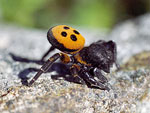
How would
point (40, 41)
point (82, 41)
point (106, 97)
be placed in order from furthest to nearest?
point (40, 41) → point (82, 41) → point (106, 97)

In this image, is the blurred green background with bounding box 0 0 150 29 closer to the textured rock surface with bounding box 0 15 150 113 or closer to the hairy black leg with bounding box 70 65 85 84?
the textured rock surface with bounding box 0 15 150 113

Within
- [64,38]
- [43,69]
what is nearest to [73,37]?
[64,38]

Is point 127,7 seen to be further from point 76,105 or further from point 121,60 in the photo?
point 76,105

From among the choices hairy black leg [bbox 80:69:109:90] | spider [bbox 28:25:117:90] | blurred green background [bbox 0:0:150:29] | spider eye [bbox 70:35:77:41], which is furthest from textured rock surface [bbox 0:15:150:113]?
blurred green background [bbox 0:0:150:29]

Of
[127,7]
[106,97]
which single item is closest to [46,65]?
[106,97]

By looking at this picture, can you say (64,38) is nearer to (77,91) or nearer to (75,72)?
(75,72)

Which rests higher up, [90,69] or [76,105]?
[90,69]

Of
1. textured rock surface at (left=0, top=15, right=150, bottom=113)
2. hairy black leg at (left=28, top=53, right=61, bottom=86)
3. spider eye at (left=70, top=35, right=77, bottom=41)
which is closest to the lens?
textured rock surface at (left=0, top=15, right=150, bottom=113)
